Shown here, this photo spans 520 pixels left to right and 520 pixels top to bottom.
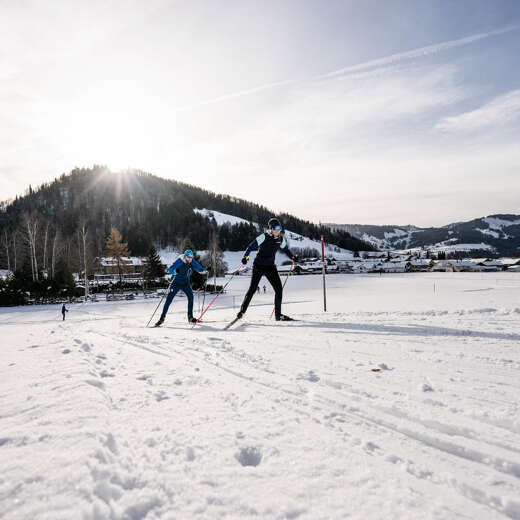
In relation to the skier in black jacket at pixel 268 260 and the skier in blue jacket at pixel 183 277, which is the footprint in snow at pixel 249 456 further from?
the skier in blue jacket at pixel 183 277

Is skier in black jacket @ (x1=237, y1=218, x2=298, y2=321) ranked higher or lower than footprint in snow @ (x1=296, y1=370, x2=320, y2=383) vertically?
higher

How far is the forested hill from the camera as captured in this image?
106875 mm

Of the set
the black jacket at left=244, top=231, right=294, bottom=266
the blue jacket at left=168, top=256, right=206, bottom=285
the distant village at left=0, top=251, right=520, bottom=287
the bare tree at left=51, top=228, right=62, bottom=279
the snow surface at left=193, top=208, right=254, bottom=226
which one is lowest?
the distant village at left=0, top=251, right=520, bottom=287

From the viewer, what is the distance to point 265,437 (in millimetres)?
1948

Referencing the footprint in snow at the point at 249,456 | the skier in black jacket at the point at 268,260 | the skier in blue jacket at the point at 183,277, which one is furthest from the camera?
the skier in blue jacket at the point at 183,277

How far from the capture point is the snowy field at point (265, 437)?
54.7 inches

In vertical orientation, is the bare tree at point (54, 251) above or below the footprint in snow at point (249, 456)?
above

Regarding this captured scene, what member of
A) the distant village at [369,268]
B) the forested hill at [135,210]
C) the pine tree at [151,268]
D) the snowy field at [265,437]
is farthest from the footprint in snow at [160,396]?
the forested hill at [135,210]

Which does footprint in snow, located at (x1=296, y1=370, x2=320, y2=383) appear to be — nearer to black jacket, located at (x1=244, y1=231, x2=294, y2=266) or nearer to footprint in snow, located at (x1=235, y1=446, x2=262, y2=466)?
footprint in snow, located at (x1=235, y1=446, x2=262, y2=466)

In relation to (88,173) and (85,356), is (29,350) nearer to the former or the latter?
(85,356)

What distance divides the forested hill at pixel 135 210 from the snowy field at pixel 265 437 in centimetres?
9713

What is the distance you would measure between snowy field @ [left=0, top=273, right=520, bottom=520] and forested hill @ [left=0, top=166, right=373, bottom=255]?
9713 centimetres

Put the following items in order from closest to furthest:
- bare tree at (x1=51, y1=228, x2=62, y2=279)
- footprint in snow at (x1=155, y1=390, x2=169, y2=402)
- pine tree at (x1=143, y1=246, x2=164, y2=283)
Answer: footprint in snow at (x1=155, y1=390, x2=169, y2=402)
bare tree at (x1=51, y1=228, x2=62, y2=279)
pine tree at (x1=143, y1=246, x2=164, y2=283)

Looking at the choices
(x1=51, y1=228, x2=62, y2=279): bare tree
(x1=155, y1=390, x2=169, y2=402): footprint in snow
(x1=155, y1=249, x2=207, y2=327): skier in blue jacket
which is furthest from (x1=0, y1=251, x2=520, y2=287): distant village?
(x1=155, y1=390, x2=169, y2=402): footprint in snow
